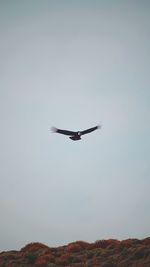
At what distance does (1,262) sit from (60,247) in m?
6.10

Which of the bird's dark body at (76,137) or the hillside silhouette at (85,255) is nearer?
the hillside silhouette at (85,255)

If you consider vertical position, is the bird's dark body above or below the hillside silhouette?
above

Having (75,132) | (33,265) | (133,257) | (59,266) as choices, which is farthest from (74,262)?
(75,132)

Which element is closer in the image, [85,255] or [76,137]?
[76,137]

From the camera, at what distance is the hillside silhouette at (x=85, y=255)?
28.7 metres

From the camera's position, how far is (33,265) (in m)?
32.2

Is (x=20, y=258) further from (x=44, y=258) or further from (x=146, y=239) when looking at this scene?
(x=146, y=239)

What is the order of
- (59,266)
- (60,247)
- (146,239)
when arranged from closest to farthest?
(59,266) < (146,239) < (60,247)

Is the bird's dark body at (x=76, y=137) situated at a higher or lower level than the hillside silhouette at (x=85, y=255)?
higher

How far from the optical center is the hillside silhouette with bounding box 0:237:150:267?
28.7 metres

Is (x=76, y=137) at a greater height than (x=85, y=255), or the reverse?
(x=76, y=137)

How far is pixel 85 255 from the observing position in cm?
3288

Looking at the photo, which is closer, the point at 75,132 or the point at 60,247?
the point at 75,132

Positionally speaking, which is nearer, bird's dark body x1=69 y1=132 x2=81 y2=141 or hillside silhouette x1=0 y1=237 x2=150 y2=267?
hillside silhouette x1=0 y1=237 x2=150 y2=267
